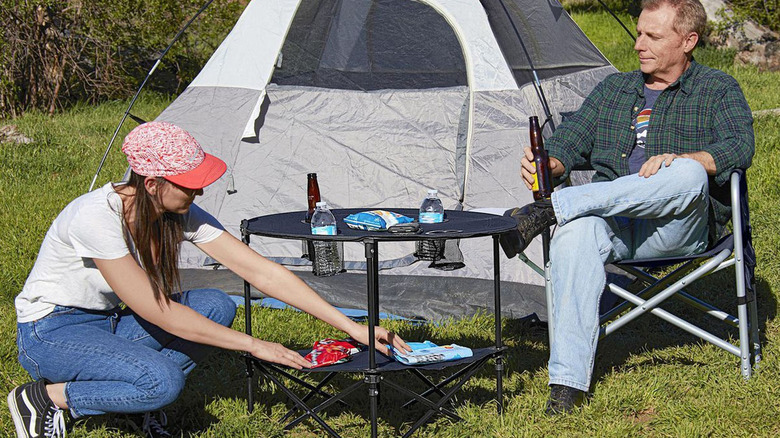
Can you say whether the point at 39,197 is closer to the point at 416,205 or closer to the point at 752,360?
the point at 416,205

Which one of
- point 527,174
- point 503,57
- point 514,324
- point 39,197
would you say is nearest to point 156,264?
point 527,174

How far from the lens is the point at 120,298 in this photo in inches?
97.2

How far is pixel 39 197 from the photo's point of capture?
541 centimetres

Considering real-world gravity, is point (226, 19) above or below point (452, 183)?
above

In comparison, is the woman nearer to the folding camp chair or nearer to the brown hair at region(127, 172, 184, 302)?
the brown hair at region(127, 172, 184, 302)

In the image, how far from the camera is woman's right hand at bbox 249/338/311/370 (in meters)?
2.44

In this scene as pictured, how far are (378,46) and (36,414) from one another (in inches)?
129

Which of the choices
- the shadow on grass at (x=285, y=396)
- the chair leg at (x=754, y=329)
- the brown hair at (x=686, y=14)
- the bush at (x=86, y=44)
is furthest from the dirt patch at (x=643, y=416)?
the bush at (x=86, y=44)

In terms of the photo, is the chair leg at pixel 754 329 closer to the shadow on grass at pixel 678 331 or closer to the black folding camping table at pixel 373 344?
the shadow on grass at pixel 678 331

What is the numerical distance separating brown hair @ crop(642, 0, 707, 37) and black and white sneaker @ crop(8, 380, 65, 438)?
226cm

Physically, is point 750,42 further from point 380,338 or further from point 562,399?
point 380,338

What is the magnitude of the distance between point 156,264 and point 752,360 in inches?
77.7

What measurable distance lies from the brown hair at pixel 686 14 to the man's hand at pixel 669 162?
1.48 ft

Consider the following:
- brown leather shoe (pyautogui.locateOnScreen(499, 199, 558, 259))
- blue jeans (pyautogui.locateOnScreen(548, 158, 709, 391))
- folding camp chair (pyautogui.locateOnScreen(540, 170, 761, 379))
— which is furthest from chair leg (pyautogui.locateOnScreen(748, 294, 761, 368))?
brown leather shoe (pyautogui.locateOnScreen(499, 199, 558, 259))
